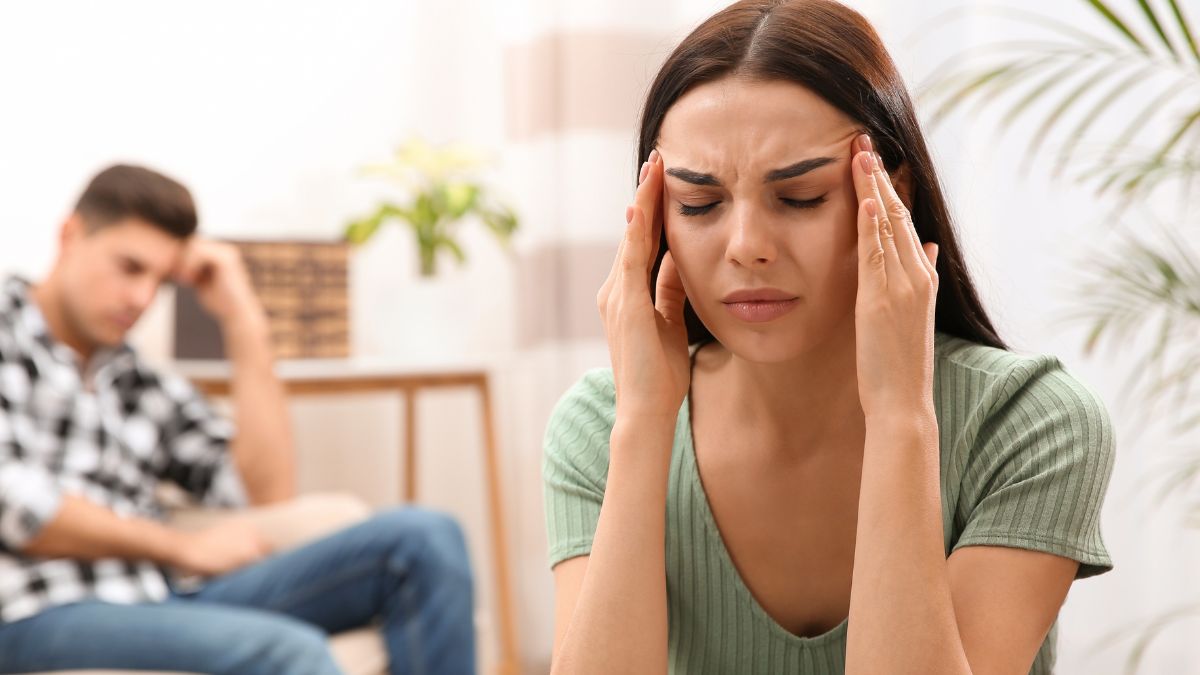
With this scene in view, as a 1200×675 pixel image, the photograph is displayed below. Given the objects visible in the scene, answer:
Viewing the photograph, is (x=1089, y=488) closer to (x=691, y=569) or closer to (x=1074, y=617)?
(x=691, y=569)

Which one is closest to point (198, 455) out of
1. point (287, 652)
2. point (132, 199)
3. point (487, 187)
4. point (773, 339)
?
point (132, 199)

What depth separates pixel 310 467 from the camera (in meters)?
3.16

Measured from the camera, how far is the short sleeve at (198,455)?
2324 mm

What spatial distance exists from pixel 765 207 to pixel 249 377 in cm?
170

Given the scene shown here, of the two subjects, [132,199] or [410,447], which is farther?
[410,447]

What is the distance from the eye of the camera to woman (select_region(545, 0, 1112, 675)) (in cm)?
93

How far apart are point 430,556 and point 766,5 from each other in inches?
52.6

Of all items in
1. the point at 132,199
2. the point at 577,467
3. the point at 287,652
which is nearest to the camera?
the point at 577,467

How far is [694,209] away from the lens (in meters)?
0.99

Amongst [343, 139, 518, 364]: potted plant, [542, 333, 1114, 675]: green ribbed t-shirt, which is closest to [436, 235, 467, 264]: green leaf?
[343, 139, 518, 364]: potted plant

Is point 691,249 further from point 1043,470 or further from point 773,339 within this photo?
point 1043,470

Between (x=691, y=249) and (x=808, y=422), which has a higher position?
(x=691, y=249)

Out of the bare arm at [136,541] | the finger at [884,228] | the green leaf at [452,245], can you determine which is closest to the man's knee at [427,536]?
the bare arm at [136,541]

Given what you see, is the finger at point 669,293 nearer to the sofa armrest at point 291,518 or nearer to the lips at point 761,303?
the lips at point 761,303
